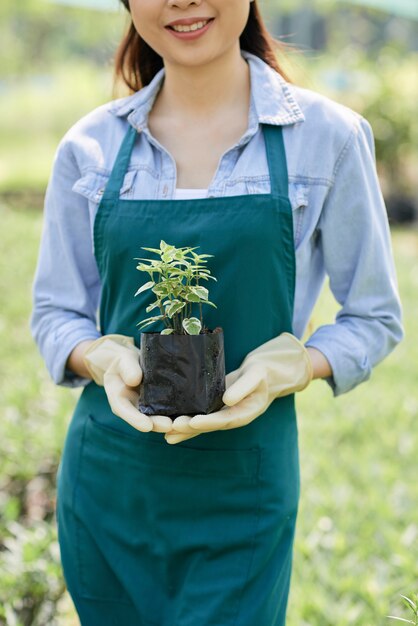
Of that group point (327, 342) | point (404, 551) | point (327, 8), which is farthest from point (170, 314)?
point (327, 8)

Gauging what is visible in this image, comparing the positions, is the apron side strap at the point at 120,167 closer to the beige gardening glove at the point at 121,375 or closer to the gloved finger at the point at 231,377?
the beige gardening glove at the point at 121,375

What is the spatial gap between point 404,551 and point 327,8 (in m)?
15.2

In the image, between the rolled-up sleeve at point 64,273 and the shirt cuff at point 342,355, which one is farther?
the rolled-up sleeve at point 64,273

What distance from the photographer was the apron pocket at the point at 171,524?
162cm

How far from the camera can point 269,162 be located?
1636 mm

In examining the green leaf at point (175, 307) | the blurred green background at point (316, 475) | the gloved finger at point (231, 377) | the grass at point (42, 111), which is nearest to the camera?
the green leaf at point (175, 307)

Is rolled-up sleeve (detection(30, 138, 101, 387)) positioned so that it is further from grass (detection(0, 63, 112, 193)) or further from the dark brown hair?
grass (detection(0, 63, 112, 193))

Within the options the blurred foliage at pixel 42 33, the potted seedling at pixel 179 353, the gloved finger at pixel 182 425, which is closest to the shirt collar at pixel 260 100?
the potted seedling at pixel 179 353

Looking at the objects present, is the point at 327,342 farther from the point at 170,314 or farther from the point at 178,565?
the point at 178,565

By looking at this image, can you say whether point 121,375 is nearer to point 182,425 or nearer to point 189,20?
point 182,425

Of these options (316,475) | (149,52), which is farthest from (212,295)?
(316,475)

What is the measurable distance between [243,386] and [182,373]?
0.11 meters

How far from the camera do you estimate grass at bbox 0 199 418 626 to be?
8.04 ft

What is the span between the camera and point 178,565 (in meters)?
1.67
